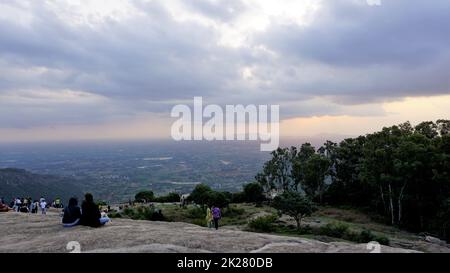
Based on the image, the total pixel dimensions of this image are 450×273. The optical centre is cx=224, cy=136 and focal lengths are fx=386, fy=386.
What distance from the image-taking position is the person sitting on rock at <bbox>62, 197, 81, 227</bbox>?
1686 cm

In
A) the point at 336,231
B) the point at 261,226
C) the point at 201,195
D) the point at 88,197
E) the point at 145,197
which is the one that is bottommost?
the point at 145,197

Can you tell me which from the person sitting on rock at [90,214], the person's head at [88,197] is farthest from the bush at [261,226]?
the person's head at [88,197]

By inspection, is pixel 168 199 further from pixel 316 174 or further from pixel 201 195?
pixel 316 174

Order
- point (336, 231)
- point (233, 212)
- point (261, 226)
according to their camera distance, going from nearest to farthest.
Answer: point (336, 231)
point (261, 226)
point (233, 212)

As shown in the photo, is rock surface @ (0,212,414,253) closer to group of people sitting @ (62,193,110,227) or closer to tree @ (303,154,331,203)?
group of people sitting @ (62,193,110,227)

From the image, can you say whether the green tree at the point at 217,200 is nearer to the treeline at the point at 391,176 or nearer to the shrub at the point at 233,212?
the shrub at the point at 233,212

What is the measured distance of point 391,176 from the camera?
52.7 meters

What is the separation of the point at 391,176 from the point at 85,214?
1821 inches

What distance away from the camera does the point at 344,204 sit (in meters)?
71.2

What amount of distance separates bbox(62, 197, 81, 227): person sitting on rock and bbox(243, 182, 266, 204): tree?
6172cm

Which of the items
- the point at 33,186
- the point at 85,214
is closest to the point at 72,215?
the point at 85,214

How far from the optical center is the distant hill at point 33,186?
5915 inches

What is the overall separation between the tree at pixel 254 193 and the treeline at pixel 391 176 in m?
3.42
